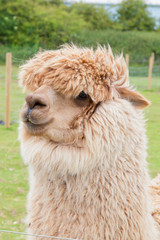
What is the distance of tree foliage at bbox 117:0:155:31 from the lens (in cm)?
3045

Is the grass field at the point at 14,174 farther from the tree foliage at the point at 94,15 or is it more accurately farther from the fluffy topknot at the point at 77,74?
the tree foliage at the point at 94,15

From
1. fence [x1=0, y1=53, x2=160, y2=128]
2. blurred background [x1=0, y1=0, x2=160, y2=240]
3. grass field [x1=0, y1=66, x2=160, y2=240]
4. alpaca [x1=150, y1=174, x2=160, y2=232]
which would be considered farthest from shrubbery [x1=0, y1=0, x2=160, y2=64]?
alpaca [x1=150, y1=174, x2=160, y2=232]

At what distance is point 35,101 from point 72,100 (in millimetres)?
237

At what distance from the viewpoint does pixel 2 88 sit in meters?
14.2

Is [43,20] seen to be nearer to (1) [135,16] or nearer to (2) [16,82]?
(1) [135,16]

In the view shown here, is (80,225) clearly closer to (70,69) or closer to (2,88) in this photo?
(70,69)

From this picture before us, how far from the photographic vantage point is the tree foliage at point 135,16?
30453 mm

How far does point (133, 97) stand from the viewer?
220cm

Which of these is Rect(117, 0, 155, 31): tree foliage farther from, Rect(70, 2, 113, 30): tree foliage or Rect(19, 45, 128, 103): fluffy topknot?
Rect(19, 45, 128, 103): fluffy topknot

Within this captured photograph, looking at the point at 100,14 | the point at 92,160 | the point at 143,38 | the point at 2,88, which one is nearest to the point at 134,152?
the point at 92,160

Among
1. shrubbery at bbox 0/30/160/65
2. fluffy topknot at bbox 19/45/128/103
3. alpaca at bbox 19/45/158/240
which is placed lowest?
alpaca at bbox 19/45/158/240

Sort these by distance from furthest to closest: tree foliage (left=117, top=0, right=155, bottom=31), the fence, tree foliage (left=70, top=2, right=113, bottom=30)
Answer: tree foliage (left=117, top=0, right=155, bottom=31) < tree foliage (left=70, top=2, right=113, bottom=30) < the fence

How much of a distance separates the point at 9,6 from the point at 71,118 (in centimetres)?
2483

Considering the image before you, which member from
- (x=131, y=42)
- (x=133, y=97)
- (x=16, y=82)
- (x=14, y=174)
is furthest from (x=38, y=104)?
(x=131, y=42)
